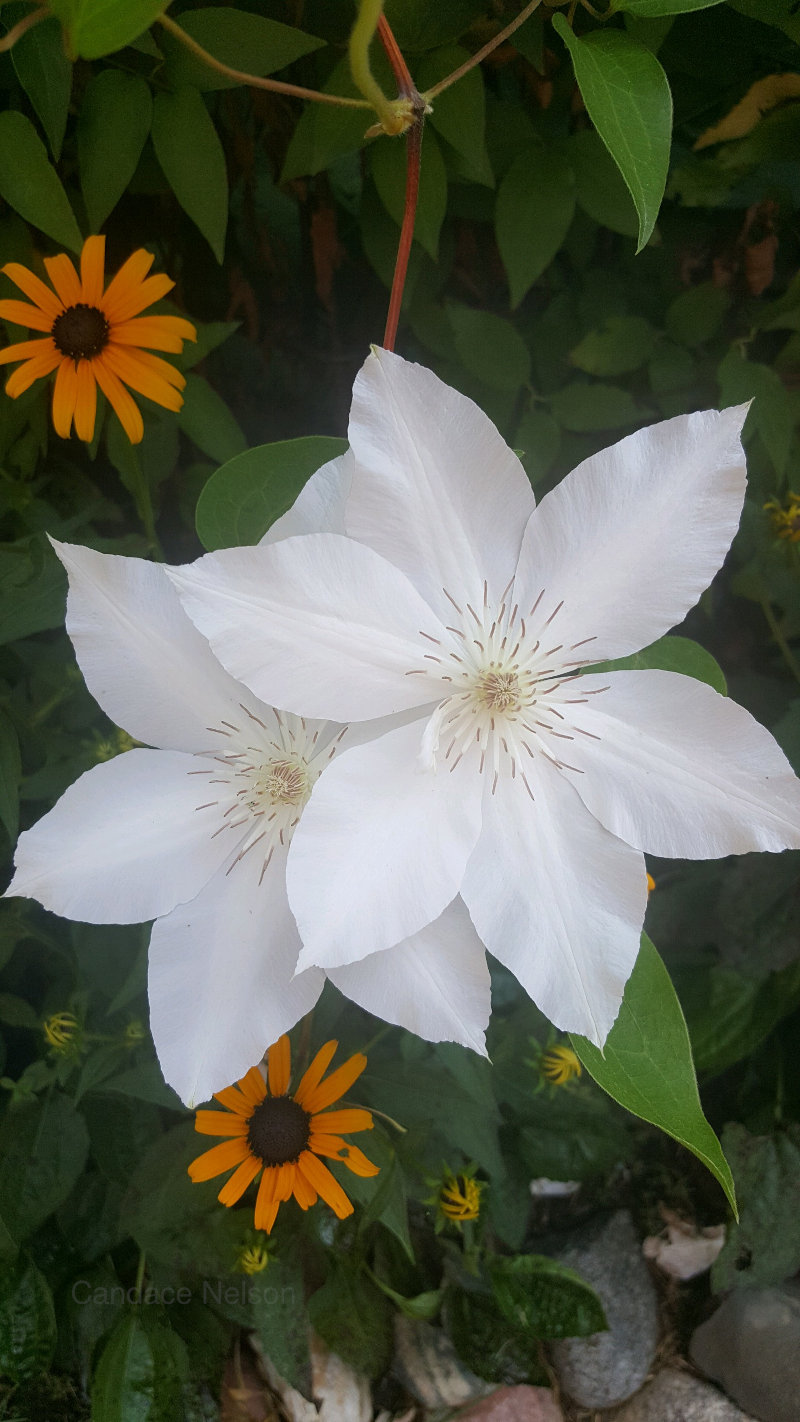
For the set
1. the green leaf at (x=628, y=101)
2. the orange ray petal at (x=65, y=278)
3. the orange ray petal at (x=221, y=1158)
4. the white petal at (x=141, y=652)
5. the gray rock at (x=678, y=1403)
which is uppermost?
the orange ray petal at (x=65, y=278)

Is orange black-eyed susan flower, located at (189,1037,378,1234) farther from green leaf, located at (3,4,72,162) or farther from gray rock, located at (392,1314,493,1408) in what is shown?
green leaf, located at (3,4,72,162)

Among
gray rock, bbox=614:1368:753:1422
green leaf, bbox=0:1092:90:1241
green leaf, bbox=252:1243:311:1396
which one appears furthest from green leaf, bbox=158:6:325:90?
gray rock, bbox=614:1368:753:1422

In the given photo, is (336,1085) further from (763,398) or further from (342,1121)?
(763,398)

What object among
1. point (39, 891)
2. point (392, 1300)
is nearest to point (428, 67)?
point (39, 891)

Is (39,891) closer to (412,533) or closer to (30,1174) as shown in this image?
(412,533)

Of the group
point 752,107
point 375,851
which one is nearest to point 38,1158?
point 375,851

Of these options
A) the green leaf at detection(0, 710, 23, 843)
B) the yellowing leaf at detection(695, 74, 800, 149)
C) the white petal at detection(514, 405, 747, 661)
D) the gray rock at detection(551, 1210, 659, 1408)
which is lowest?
the gray rock at detection(551, 1210, 659, 1408)

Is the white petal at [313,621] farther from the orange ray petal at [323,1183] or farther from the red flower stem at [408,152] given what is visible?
the orange ray petal at [323,1183]

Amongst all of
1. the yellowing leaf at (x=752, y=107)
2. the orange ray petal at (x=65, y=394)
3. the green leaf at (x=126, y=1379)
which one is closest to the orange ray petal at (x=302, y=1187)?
the green leaf at (x=126, y=1379)
